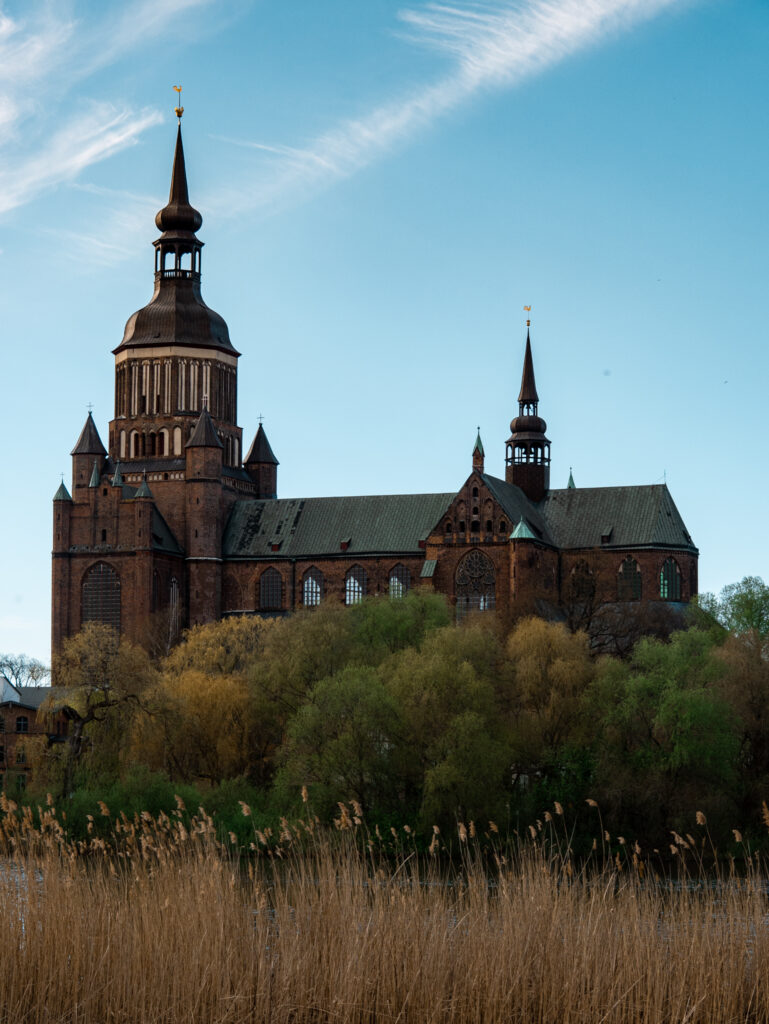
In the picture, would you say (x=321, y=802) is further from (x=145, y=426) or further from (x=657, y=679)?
(x=145, y=426)

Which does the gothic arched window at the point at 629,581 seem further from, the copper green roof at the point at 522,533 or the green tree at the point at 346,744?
the green tree at the point at 346,744

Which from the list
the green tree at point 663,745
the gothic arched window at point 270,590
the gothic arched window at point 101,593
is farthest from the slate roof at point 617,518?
the green tree at point 663,745

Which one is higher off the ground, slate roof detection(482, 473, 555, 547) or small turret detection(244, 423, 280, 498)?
small turret detection(244, 423, 280, 498)

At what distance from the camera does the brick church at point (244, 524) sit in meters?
91.9

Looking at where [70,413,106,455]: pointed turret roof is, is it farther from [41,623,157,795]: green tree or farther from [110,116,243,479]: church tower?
[41,623,157,795]: green tree

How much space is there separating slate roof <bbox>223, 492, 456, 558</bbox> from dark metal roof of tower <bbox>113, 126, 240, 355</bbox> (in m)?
11.6

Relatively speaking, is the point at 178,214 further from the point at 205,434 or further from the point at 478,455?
the point at 478,455

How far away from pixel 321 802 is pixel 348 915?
27953 millimetres

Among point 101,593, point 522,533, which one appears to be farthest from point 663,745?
point 101,593

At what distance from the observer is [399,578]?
97.3 metres

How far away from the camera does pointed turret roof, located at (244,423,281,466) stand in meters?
108

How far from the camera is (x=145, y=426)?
102250 millimetres

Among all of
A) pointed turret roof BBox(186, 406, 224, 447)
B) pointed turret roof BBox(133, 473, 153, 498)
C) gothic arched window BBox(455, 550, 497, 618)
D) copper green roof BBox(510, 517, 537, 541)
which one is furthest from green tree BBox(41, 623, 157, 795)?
pointed turret roof BBox(186, 406, 224, 447)

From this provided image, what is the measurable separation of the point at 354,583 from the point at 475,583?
33.3ft
